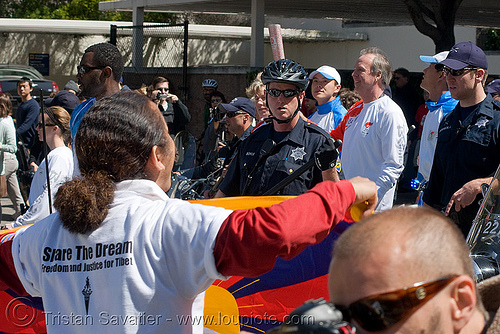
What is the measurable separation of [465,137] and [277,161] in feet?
4.44

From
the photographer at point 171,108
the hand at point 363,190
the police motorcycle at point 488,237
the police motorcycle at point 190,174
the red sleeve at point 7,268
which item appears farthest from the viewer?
the photographer at point 171,108

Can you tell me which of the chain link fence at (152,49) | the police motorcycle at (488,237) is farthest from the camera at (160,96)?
the police motorcycle at (488,237)

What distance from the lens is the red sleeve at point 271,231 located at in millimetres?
1994

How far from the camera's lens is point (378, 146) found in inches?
206

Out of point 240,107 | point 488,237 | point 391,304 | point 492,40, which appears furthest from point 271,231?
point 492,40

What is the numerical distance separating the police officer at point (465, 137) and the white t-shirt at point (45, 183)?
8.79 ft

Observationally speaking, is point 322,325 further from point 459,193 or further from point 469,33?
point 469,33

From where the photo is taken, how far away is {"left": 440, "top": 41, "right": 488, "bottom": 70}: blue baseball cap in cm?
468

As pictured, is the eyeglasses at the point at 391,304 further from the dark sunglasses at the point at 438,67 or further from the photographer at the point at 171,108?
the photographer at the point at 171,108

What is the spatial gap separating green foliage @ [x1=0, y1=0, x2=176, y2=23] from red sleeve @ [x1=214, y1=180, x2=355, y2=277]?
25343 millimetres

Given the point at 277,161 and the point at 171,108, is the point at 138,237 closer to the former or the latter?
the point at 277,161

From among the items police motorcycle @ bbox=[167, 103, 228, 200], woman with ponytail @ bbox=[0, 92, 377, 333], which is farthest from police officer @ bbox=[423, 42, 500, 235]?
woman with ponytail @ bbox=[0, 92, 377, 333]

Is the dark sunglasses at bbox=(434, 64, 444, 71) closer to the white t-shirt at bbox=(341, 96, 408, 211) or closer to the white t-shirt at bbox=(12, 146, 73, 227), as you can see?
the white t-shirt at bbox=(341, 96, 408, 211)

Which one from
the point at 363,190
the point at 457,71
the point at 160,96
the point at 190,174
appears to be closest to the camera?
the point at 363,190
